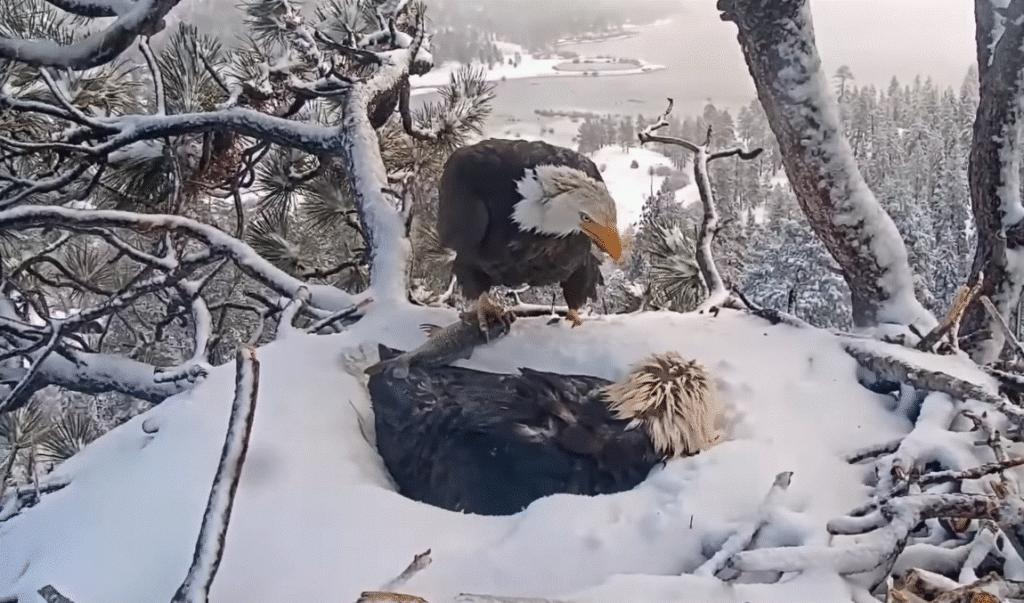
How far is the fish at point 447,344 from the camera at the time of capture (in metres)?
1.90

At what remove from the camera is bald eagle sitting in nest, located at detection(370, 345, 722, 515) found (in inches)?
60.9

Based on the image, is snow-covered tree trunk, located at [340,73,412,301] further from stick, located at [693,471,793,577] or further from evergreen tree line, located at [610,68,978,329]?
evergreen tree line, located at [610,68,978,329]

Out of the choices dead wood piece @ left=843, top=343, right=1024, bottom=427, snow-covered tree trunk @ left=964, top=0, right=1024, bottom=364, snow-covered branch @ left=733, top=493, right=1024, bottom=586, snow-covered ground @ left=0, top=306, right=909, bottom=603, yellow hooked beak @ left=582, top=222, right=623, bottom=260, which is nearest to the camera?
snow-covered branch @ left=733, top=493, right=1024, bottom=586

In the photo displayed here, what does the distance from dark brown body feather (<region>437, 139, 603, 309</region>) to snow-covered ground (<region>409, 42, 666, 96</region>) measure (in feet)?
5.67

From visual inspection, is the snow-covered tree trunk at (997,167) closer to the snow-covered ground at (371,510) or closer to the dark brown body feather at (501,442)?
the snow-covered ground at (371,510)

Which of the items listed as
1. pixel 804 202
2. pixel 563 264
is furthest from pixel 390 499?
pixel 804 202

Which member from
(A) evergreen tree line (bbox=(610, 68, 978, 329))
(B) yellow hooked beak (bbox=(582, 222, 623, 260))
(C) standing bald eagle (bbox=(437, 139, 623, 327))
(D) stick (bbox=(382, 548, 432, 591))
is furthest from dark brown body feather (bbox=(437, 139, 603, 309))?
(A) evergreen tree line (bbox=(610, 68, 978, 329))

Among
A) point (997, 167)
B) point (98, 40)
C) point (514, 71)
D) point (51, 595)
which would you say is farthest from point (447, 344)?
point (514, 71)

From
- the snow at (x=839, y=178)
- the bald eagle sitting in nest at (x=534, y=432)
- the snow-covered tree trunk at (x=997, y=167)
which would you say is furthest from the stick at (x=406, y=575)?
the snow-covered tree trunk at (x=997, y=167)

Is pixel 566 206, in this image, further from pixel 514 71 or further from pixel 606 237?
pixel 514 71

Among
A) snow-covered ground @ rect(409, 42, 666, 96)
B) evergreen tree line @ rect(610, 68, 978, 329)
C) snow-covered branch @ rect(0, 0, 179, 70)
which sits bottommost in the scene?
evergreen tree line @ rect(610, 68, 978, 329)

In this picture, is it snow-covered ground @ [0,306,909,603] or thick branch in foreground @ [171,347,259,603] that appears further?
snow-covered ground @ [0,306,909,603]

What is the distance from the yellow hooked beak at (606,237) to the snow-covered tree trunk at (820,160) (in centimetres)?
67

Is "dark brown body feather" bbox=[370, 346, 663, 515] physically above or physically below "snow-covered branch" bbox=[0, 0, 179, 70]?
below
